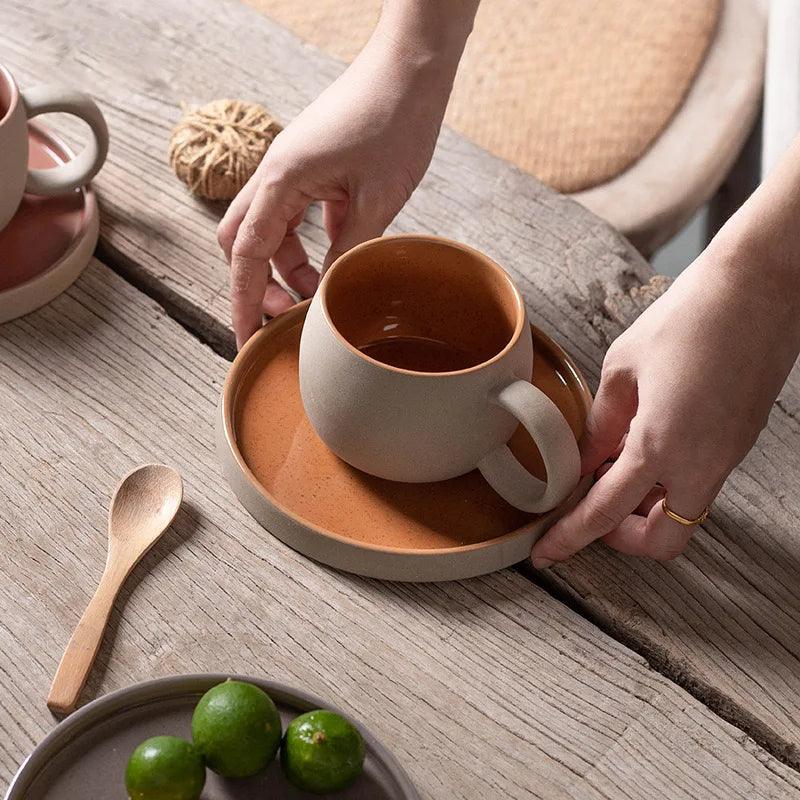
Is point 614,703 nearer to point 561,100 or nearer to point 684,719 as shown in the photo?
point 684,719

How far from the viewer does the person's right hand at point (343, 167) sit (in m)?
0.89

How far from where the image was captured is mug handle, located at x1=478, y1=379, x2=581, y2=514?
2.35ft

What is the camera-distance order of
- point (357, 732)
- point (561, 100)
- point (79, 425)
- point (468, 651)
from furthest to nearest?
point (561, 100) < point (79, 425) < point (468, 651) < point (357, 732)

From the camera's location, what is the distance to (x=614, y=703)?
0.73m

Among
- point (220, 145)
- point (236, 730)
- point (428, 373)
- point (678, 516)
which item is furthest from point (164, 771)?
point (220, 145)

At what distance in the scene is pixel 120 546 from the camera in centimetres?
77

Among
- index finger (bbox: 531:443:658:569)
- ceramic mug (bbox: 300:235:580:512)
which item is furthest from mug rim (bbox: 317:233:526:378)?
index finger (bbox: 531:443:658:569)

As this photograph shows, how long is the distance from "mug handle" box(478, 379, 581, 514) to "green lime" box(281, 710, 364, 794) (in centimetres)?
22

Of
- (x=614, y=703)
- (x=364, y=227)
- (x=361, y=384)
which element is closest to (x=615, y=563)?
(x=614, y=703)

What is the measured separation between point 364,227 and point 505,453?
26cm

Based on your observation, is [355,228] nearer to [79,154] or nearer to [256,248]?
[256,248]

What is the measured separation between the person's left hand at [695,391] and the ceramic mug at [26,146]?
0.53 metres

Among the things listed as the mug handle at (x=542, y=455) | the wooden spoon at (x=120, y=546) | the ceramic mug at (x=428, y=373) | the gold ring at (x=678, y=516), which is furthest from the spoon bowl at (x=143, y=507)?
the gold ring at (x=678, y=516)

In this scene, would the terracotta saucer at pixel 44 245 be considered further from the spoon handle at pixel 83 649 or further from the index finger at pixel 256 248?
the spoon handle at pixel 83 649
